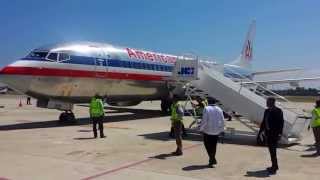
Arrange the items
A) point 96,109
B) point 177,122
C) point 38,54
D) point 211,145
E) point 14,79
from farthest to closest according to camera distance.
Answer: point 38,54
point 14,79
point 96,109
point 177,122
point 211,145

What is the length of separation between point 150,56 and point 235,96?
471 inches

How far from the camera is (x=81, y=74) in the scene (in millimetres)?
20938

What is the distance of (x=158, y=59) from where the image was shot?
28.5 m

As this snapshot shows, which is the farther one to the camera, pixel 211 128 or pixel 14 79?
pixel 14 79

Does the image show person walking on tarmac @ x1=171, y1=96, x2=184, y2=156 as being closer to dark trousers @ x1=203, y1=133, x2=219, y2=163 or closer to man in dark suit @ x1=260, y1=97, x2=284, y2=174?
dark trousers @ x1=203, y1=133, x2=219, y2=163

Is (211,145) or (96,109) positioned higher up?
(96,109)

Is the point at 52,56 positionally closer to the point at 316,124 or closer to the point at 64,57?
the point at 64,57

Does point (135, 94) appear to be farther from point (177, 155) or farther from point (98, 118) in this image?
point (177, 155)

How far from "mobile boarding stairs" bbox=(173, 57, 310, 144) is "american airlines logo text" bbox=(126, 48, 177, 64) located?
6.73 m

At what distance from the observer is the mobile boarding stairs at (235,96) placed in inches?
593

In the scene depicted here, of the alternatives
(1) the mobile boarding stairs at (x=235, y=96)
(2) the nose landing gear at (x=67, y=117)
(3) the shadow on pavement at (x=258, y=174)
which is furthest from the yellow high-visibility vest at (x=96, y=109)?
(3) the shadow on pavement at (x=258, y=174)

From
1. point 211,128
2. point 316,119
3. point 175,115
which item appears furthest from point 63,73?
point 316,119

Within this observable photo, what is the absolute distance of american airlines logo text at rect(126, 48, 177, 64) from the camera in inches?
1001

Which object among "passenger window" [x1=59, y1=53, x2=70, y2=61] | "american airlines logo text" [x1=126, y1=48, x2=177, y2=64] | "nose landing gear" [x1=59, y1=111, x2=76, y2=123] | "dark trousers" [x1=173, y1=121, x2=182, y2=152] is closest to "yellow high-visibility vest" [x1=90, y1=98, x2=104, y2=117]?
"dark trousers" [x1=173, y1=121, x2=182, y2=152]
